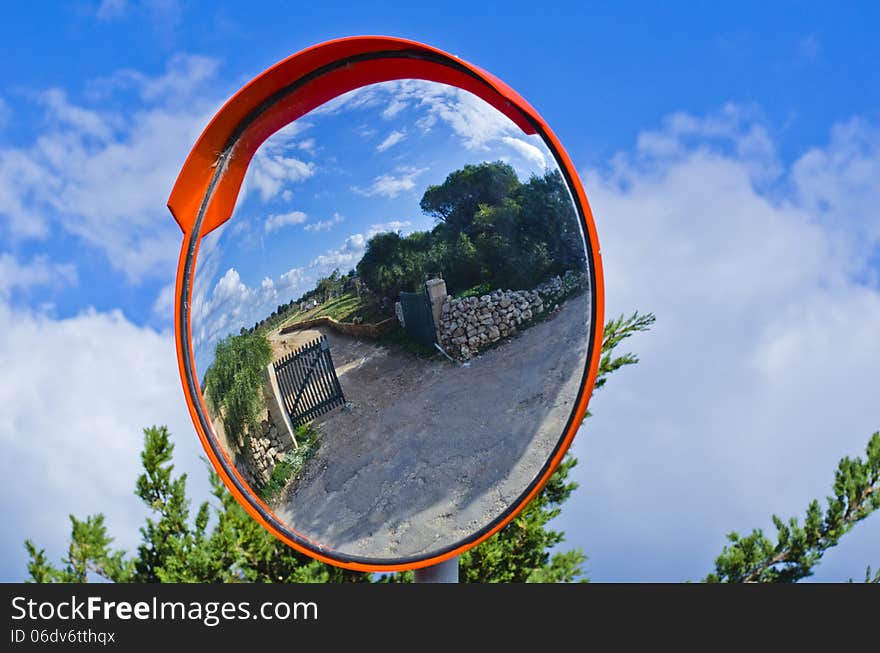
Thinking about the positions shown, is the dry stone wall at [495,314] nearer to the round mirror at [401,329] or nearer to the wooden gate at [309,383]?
the round mirror at [401,329]

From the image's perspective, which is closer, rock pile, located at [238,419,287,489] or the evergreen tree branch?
rock pile, located at [238,419,287,489]

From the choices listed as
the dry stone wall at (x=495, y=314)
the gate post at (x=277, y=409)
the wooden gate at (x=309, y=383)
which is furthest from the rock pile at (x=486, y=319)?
the gate post at (x=277, y=409)

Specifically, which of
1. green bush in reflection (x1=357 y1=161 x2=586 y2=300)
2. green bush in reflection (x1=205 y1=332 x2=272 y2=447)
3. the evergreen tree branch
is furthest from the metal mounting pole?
the evergreen tree branch

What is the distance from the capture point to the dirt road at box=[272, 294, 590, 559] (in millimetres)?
2119

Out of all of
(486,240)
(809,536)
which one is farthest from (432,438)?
(809,536)

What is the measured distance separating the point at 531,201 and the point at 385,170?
1.30 feet

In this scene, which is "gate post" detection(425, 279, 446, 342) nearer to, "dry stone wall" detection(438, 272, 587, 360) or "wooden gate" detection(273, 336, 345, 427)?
"dry stone wall" detection(438, 272, 587, 360)

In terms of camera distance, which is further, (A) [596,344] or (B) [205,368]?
(B) [205,368]

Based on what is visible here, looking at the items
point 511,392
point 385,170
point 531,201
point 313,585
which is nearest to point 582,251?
point 531,201

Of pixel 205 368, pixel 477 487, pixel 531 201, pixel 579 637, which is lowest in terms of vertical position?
pixel 579 637

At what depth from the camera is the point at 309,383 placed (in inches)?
87.9

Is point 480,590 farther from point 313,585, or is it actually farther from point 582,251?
point 582,251

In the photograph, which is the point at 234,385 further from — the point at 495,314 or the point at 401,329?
the point at 495,314

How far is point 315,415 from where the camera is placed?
7.32 ft
